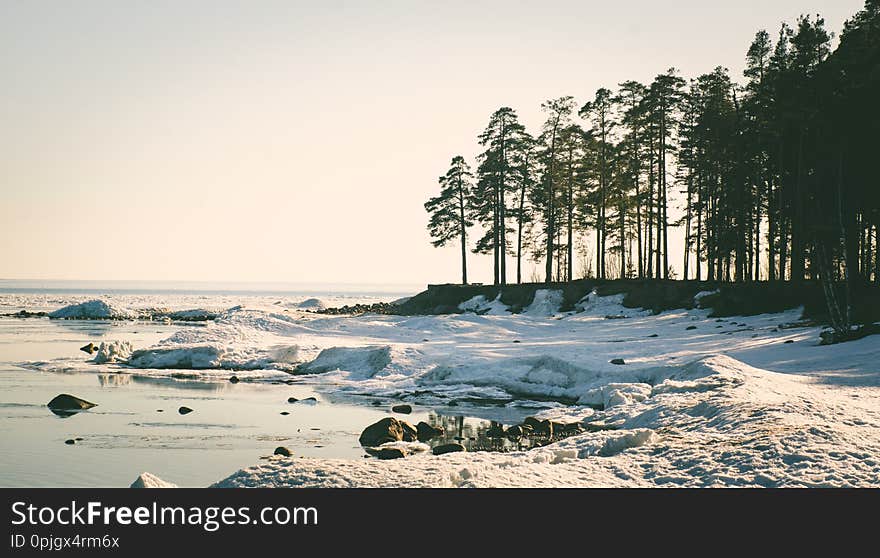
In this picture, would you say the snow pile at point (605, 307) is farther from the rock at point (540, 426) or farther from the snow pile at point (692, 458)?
the snow pile at point (692, 458)

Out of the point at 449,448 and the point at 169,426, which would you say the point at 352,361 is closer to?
the point at 169,426

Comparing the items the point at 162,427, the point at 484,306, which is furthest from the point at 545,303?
the point at 162,427


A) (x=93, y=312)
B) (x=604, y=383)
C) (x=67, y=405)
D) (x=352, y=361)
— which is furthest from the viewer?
(x=93, y=312)

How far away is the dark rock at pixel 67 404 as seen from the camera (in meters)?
17.1

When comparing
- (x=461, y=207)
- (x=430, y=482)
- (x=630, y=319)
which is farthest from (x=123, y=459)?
(x=461, y=207)

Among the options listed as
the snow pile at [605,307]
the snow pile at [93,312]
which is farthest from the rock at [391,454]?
the snow pile at [93,312]

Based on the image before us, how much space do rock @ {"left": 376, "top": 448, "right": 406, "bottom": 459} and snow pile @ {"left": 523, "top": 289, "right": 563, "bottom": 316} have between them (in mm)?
33443

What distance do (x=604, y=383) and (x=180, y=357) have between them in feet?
54.6

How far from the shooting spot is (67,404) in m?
17.3

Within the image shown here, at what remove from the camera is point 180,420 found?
16.1m

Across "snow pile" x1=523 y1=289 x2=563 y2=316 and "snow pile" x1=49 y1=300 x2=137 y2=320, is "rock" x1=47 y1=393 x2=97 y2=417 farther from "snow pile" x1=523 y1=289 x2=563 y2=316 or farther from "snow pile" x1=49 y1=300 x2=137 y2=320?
"snow pile" x1=49 y1=300 x2=137 y2=320

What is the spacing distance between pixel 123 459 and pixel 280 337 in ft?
76.0

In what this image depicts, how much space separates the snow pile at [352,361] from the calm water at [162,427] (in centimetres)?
284
